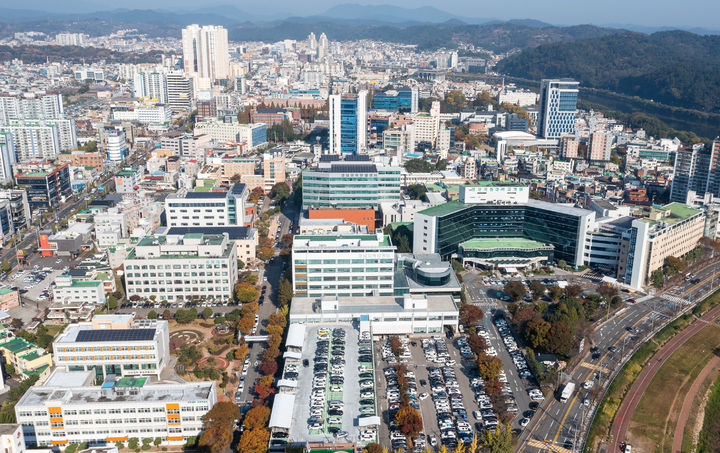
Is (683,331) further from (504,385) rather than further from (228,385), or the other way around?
(228,385)

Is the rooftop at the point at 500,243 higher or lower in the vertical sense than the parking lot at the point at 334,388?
higher

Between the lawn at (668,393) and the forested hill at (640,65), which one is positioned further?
the forested hill at (640,65)

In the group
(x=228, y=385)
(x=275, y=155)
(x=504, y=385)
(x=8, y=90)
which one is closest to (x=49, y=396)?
(x=228, y=385)

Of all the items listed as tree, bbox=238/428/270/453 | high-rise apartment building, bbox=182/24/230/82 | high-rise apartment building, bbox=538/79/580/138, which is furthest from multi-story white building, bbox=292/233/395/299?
high-rise apartment building, bbox=182/24/230/82

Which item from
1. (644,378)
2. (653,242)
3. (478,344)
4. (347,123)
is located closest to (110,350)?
(478,344)

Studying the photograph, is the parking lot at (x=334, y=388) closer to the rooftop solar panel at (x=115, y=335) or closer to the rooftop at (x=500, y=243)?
the rooftop solar panel at (x=115, y=335)

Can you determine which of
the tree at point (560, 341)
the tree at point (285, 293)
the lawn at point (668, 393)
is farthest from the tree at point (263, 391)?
the lawn at point (668, 393)
